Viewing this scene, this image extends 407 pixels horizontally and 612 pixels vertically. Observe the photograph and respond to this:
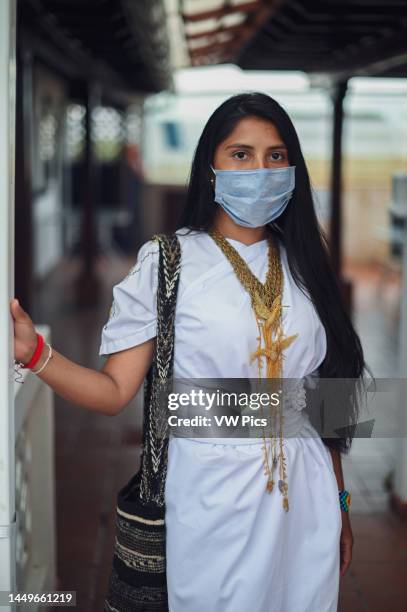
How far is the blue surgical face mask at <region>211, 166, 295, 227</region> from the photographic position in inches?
64.8

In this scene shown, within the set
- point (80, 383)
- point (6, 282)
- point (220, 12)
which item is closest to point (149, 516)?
point (80, 383)

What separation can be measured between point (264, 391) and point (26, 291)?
3.62 m

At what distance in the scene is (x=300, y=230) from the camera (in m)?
1.77

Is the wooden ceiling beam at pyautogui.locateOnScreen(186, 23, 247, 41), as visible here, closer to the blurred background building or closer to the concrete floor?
the blurred background building

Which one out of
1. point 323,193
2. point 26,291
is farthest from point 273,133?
point 323,193

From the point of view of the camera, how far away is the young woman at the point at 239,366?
5.31 ft

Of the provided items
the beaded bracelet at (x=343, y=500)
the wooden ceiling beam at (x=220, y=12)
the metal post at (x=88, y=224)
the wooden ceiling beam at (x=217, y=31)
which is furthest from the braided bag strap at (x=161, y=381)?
the metal post at (x=88, y=224)

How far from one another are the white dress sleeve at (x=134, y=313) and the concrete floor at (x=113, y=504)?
1474mm

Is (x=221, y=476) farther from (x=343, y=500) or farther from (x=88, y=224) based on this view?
(x=88, y=224)

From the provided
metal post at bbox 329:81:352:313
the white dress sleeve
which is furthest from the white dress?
metal post at bbox 329:81:352:313

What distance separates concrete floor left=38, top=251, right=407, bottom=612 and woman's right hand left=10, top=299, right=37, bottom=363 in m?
1.54

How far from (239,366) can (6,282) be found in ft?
1.55

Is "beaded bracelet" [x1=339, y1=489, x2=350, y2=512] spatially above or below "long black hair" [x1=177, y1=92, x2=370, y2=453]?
below

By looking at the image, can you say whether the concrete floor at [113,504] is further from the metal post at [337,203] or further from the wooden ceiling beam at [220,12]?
the wooden ceiling beam at [220,12]
